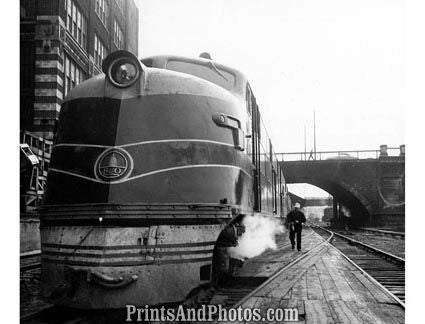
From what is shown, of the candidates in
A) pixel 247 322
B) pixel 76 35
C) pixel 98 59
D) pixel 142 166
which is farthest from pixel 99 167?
pixel 98 59

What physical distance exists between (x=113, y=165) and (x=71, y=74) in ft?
19.6

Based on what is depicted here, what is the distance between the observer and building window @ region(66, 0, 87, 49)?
682 cm

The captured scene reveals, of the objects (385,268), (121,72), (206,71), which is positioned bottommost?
(385,268)

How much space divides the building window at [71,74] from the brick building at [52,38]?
0.33 metres

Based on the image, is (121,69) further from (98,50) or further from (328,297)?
(98,50)

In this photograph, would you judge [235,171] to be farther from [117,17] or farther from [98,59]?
[98,59]

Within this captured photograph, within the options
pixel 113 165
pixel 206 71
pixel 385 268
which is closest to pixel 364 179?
pixel 385 268

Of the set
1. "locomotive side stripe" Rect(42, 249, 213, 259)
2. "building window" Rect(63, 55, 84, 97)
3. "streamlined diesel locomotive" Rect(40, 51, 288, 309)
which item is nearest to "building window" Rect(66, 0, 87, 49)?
"building window" Rect(63, 55, 84, 97)

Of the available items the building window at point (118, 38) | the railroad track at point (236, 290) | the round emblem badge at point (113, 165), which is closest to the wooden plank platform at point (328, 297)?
the railroad track at point (236, 290)

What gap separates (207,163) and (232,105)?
1.05 meters

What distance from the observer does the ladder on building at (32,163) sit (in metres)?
5.78

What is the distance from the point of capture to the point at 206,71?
6219mm

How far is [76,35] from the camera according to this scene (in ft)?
27.5

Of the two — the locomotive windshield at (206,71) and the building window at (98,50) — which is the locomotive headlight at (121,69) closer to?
the locomotive windshield at (206,71)
